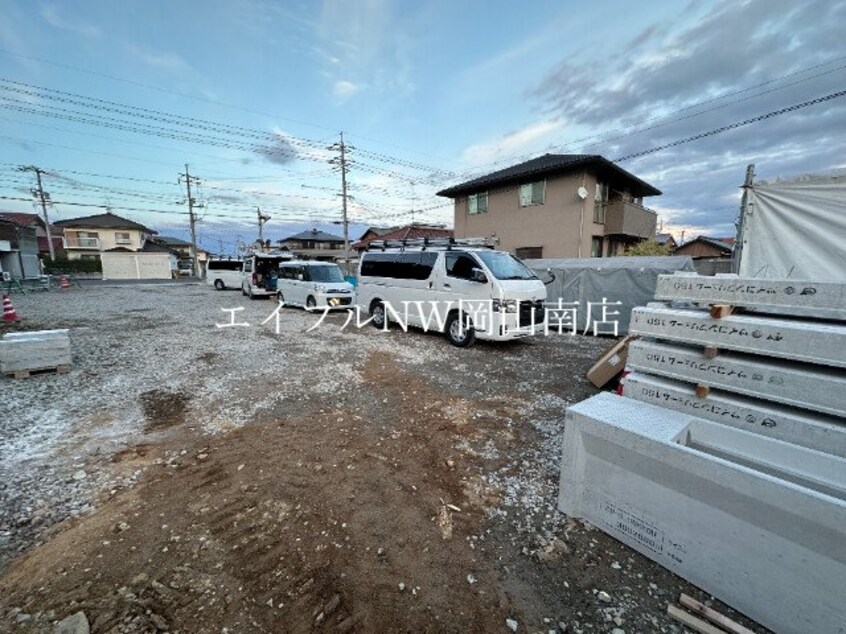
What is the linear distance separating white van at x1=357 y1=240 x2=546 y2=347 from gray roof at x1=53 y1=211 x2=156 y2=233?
52.5 metres

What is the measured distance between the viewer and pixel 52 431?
3.82 metres

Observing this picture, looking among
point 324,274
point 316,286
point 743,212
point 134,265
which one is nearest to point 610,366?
point 743,212

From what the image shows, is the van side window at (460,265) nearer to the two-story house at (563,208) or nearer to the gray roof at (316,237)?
the two-story house at (563,208)

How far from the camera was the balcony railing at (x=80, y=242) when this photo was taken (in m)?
44.1

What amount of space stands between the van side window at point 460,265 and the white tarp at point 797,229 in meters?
4.30

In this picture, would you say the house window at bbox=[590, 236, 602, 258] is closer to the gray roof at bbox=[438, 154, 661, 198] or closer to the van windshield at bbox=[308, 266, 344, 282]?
the gray roof at bbox=[438, 154, 661, 198]

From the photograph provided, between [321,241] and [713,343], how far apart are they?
55281mm

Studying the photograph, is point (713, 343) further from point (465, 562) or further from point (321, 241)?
point (321, 241)

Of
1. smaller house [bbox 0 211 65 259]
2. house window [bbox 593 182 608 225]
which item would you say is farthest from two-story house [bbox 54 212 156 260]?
house window [bbox 593 182 608 225]

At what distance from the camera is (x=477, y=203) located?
19.5 m

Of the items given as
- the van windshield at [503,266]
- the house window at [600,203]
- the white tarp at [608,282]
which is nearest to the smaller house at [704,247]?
the house window at [600,203]

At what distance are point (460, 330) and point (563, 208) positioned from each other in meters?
11.0

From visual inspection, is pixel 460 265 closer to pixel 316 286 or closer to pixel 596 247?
pixel 316 286

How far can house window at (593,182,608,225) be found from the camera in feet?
51.5
